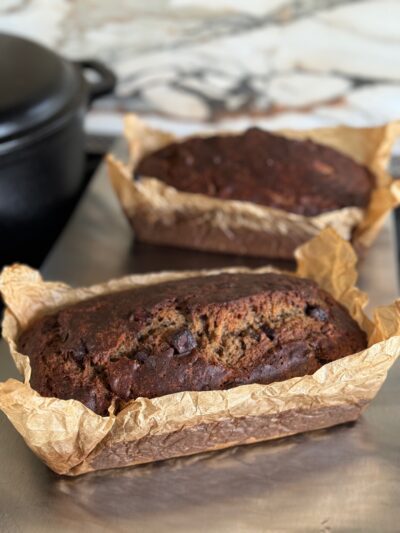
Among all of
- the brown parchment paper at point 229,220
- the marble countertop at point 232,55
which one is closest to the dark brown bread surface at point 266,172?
the brown parchment paper at point 229,220

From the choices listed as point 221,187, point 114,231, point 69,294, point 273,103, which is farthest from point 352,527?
point 273,103

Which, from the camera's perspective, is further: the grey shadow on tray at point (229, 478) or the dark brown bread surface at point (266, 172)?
the dark brown bread surface at point (266, 172)

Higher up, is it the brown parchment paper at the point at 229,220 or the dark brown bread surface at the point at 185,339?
the dark brown bread surface at the point at 185,339

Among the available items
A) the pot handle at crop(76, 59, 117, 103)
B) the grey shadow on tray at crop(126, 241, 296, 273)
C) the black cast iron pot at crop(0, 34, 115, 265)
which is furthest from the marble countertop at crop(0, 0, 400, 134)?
the grey shadow on tray at crop(126, 241, 296, 273)

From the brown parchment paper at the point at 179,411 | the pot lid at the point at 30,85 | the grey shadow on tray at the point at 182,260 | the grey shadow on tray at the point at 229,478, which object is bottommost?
the grey shadow on tray at the point at 182,260

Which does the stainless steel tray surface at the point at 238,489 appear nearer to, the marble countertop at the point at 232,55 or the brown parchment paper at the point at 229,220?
the brown parchment paper at the point at 229,220

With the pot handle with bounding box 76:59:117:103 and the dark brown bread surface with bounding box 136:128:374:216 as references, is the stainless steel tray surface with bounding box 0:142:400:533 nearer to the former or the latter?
the dark brown bread surface with bounding box 136:128:374:216

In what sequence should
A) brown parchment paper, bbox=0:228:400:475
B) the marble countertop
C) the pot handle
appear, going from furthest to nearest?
the marble countertop → the pot handle → brown parchment paper, bbox=0:228:400:475
